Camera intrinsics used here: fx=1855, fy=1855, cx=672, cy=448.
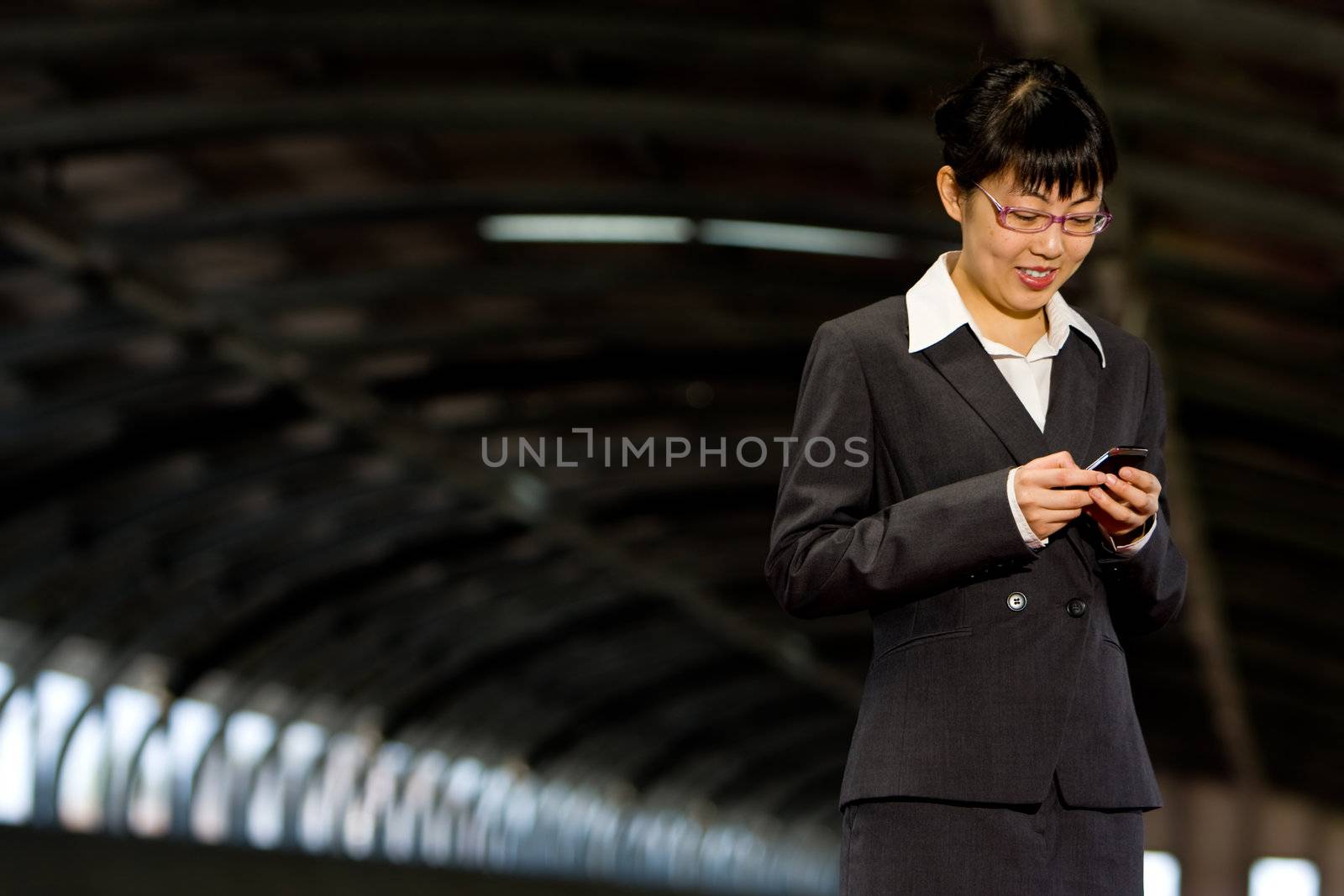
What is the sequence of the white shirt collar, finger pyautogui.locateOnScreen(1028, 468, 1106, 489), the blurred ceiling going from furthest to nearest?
the blurred ceiling
the white shirt collar
finger pyautogui.locateOnScreen(1028, 468, 1106, 489)

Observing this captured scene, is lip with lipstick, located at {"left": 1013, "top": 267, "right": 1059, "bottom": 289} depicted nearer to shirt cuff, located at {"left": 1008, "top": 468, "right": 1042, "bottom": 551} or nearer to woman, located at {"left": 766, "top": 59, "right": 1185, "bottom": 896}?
woman, located at {"left": 766, "top": 59, "right": 1185, "bottom": 896}

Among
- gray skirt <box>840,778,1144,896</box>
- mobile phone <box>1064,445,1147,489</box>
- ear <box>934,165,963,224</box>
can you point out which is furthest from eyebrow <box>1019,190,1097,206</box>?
gray skirt <box>840,778,1144,896</box>

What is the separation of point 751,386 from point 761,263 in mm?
3453

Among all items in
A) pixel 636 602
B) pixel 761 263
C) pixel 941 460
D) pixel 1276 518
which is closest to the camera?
pixel 941 460

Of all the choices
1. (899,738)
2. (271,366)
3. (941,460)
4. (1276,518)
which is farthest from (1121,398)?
(1276,518)

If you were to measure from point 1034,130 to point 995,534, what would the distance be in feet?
1.76

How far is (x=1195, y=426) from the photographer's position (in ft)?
60.3

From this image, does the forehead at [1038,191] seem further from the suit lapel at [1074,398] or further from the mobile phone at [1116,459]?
the mobile phone at [1116,459]

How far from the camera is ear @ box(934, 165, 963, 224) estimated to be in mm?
2544

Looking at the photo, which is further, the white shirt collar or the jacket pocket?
the white shirt collar

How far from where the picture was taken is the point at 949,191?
2.56 m

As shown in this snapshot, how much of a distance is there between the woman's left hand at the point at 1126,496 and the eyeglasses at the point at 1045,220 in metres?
0.33

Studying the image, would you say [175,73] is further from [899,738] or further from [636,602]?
[636,602]

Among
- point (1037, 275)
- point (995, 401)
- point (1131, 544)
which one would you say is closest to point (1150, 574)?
point (1131, 544)
